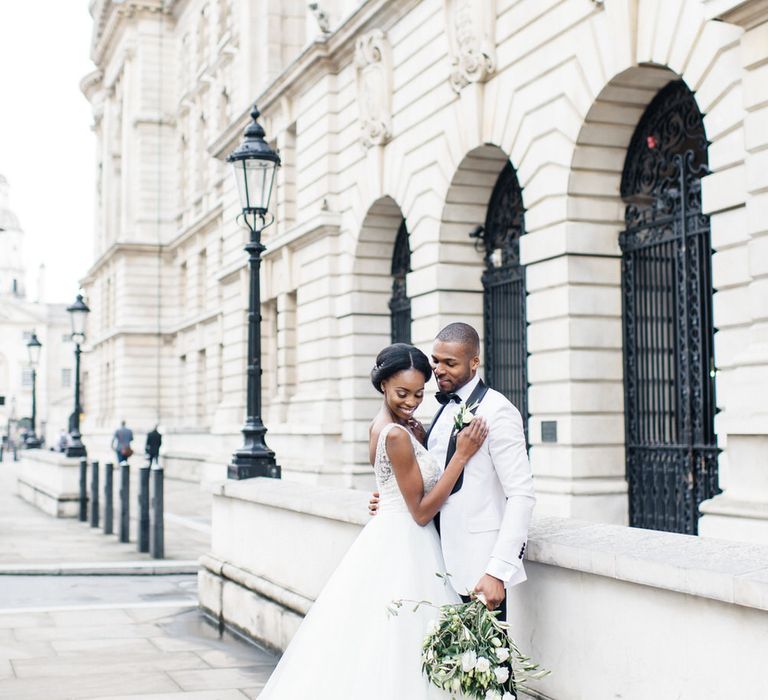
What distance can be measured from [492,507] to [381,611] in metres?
0.63

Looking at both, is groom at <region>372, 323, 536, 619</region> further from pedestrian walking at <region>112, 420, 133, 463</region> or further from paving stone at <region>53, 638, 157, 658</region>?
pedestrian walking at <region>112, 420, 133, 463</region>

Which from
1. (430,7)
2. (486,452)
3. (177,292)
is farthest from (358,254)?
(177,292)

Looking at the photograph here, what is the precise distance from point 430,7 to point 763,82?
8.14 metres

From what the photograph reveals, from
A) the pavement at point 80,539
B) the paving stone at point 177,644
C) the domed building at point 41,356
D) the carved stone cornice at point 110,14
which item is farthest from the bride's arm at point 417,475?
the domed building at point 41,356

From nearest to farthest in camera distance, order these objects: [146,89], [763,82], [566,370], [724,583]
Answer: [724,583], [763,82], [566,370], [146,89]

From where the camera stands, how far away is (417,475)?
440 cm

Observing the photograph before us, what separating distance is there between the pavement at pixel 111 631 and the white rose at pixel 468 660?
290 centimetres

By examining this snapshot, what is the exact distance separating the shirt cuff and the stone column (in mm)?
5918

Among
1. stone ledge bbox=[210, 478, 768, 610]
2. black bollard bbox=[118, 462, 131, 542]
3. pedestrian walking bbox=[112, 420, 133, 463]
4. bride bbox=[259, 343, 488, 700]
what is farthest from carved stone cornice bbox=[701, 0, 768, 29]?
pedestrian walking bbox=[112, 420, 133, 463]

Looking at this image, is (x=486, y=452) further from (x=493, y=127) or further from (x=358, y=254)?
(x=358, y=254)

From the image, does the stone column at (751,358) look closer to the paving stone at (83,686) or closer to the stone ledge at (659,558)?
the stone ledge at (659,558)

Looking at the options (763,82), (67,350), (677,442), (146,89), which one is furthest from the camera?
(67,350)

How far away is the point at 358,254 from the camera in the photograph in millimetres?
20609

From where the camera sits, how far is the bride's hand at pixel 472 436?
4.22m
